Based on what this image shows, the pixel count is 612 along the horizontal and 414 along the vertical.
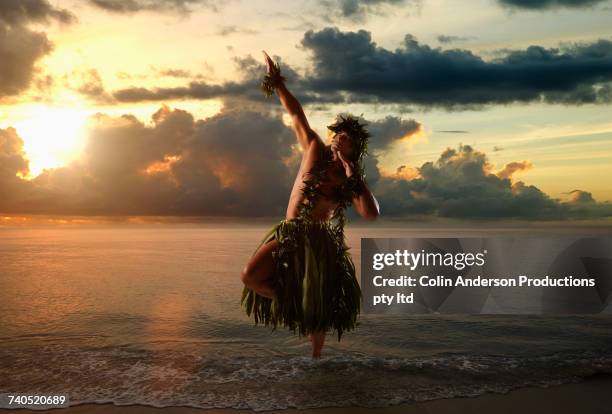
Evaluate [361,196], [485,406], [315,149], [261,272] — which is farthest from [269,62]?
[485,406]

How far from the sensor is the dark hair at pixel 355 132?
16.8ft

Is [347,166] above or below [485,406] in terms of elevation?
above

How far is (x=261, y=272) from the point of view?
4992mm

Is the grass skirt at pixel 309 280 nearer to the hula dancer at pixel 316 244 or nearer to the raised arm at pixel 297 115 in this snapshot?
the hula dancer at pixel 316 244

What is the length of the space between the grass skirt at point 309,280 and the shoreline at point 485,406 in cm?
109

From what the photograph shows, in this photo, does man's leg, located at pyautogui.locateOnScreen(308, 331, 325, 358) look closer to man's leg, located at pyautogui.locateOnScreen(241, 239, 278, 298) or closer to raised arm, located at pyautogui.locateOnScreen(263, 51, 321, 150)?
man's leg, located at pyautogui.locateOnScreen(241, 239, 278, 298)

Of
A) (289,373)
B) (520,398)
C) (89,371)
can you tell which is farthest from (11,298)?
(520,398)

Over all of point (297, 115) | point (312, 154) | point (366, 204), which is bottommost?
point (366, 204)

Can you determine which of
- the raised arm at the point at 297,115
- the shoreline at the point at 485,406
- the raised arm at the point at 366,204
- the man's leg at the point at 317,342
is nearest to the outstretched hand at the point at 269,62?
the raised arm at the point at 297,115

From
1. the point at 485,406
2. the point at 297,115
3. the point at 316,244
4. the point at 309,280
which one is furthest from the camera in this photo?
the point at 297,115

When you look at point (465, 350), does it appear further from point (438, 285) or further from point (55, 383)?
point (55, 383)

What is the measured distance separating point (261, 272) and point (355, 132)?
160cm

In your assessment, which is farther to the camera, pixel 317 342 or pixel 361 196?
pixel 317 342

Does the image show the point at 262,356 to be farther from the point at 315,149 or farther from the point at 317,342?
the point at 315,149
